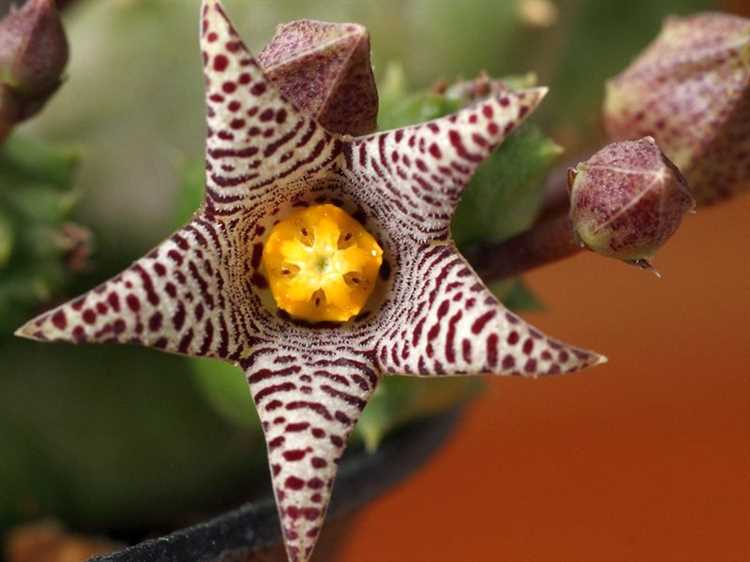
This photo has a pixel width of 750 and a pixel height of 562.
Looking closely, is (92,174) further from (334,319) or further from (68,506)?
(334,319)

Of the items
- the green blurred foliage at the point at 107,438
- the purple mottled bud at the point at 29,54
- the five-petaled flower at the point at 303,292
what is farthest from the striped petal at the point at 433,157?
the green blurred foliage at the point at 107,438

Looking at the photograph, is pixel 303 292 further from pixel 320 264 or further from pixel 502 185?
pixel 502 185

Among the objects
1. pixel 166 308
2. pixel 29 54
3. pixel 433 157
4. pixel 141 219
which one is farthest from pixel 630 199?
pixel 141 219

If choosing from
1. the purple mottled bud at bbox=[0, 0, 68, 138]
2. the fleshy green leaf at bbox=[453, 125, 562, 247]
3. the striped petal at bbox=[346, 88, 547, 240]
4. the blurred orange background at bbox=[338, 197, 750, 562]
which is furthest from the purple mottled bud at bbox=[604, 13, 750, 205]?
the blurred orange background at bbox=[338, 197, 750, 562]

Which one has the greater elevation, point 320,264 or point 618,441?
point 320,264

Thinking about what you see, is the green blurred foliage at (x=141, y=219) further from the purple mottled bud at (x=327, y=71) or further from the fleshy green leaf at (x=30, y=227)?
the purple mottled bud at (x=327, y=71)

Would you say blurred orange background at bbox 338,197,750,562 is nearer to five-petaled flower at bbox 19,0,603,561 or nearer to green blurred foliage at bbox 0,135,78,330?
green blurred foliage at bbox 0,135,78,330

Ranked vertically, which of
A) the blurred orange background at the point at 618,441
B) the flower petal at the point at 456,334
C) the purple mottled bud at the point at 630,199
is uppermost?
the purple mottled bud at the point at 630,199
